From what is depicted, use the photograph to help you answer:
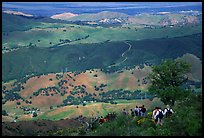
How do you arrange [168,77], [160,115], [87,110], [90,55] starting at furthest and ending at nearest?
1. [90,55]
2. [87,110]
3. [168,77]
4. [160,115]

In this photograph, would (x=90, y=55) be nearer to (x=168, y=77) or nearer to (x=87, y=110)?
(x=87, y=110)

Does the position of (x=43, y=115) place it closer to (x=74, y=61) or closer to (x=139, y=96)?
(x=139, y=96)

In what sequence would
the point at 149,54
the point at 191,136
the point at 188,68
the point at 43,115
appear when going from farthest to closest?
1. the point at 149,54
2. the point at 43,115
3. the point at 188,68
4. the point at 191,136

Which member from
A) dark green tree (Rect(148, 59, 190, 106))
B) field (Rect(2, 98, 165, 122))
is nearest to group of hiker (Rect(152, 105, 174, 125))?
dark green tree (Rect(148, 59, 190, 106))

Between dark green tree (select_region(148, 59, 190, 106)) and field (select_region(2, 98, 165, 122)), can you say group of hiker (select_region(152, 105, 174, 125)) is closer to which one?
dark green tree (select_region(148, 59, 190, 106))

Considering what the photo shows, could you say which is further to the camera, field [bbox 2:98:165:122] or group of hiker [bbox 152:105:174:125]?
field [bbox 2:98:165:122]

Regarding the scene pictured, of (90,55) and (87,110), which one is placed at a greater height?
(90,55)

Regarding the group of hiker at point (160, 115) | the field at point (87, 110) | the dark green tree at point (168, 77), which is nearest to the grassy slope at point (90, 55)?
the field at point (87, 110)

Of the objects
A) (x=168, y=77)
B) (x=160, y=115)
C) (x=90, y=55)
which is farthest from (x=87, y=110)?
(x=90, y=55)

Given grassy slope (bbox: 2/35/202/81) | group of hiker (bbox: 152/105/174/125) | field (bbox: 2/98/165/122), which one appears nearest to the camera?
group of hiker (bbox: 152/105/174/125)

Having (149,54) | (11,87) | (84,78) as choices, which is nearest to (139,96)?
(84,78)

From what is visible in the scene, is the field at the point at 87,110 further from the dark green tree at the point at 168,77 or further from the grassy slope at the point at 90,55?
the grassy slope at the point at 90,55
